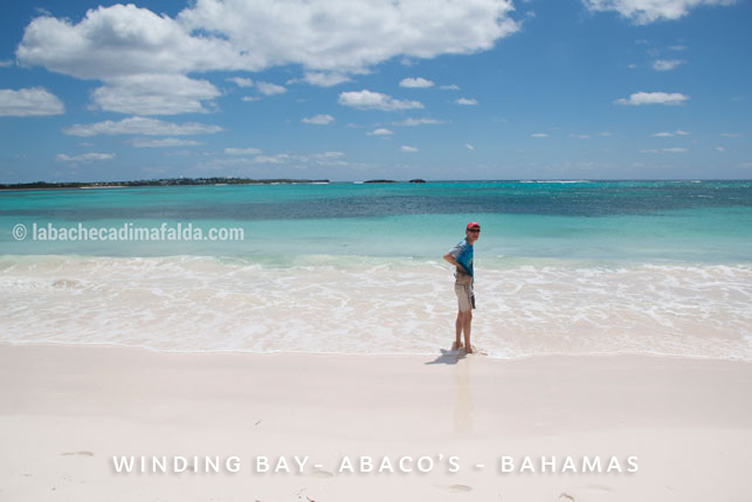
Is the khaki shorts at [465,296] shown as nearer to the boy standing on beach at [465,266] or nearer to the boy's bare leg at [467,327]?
the boy standing on beach at [465,266]

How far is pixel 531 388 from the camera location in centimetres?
488

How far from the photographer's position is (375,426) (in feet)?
13.3

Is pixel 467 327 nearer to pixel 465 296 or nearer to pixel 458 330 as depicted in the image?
pixel 458 330

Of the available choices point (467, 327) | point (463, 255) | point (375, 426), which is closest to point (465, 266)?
point (463, 255)

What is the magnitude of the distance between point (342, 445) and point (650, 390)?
345cm

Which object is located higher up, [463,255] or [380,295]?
[463,255]

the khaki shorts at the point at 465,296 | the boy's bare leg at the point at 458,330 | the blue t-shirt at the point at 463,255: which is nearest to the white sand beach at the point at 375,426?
the boy's bare leg at the point at 458,330

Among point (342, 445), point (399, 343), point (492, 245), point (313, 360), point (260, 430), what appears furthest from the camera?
point (492, 245)

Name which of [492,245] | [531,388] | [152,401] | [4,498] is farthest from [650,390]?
[492,245]

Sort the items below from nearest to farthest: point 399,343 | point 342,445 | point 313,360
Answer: point 342,445 → point 313,360 → point 399,343

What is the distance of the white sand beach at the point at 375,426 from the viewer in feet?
10.5

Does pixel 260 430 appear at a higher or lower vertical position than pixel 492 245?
lower

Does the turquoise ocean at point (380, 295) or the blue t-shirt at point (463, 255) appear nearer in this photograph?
the blue t-shirt at point (463, 255)

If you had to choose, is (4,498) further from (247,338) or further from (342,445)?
(247,338)
